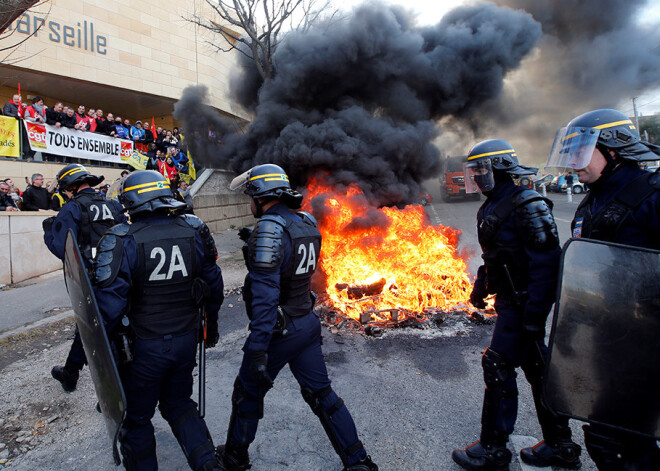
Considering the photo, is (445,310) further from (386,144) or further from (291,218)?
(386,144)

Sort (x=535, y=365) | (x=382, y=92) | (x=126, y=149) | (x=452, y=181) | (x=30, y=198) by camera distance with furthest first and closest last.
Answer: (x=452, y=181)
(x=126, y=149)
(x=382, y=92)
(x=30, y=198)
(x=535, y=365)

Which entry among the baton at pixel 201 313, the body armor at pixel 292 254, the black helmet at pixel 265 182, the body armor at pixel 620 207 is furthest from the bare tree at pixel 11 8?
the body armor at pixel 620 207

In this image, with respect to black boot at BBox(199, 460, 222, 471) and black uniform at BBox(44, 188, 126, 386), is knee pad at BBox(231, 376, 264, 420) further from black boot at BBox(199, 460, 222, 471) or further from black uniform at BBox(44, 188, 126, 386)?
black uniform at BBox(44, 188, 126, 386)

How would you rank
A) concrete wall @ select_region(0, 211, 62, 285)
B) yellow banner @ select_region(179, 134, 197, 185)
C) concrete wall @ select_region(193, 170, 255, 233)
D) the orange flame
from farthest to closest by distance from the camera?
1. yellow banner @ select_region(179, 134, 197, 185)
2. concrete wall @ select_region(193, 170, 255, 233)
3. concrete wall @ select_region(0, 211, 62, 285)
4. the orange flame

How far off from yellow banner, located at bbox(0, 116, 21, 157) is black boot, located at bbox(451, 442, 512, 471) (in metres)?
10.4

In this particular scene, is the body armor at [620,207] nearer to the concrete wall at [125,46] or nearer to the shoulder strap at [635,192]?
the shoulder strap at [635,192]

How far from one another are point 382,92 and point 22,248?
859 cm

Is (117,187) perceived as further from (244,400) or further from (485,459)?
(485,459)

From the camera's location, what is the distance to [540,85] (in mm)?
9805

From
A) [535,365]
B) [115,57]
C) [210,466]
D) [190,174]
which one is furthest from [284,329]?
[115,57]

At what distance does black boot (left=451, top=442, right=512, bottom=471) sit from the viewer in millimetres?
2336

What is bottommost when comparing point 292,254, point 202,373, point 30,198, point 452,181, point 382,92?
point 202,373

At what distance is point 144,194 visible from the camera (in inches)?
90.3

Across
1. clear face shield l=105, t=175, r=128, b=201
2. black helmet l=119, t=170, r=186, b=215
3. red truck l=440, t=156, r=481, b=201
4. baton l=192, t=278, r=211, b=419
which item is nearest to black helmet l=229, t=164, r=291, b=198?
black helmet l=119, t=170, r=186, b=215
